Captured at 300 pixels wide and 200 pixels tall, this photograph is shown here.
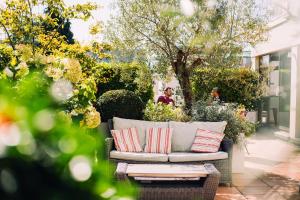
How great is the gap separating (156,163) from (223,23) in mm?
4120

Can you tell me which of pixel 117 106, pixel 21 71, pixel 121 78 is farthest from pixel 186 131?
pixel 21 71

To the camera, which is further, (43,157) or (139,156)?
(139,156)

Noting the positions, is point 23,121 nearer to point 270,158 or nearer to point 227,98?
point 270,158

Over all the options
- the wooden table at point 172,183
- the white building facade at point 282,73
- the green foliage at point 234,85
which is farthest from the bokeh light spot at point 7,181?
the green foliage at point 234,85

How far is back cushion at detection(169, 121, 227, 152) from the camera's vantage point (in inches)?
303

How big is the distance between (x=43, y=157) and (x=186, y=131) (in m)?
7.29

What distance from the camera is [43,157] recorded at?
545 millimetres

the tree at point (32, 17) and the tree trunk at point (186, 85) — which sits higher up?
the tree at point (32, 17)

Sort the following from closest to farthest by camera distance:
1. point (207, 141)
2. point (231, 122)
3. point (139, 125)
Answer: point (207, 141) → point (139, 125) → point (231, 122)

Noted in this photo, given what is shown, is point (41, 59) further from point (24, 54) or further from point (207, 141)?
point (207, 141)

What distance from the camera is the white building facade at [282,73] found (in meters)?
13.0

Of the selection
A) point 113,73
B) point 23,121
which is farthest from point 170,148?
point 23,121

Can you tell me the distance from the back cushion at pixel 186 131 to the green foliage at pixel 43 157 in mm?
7181

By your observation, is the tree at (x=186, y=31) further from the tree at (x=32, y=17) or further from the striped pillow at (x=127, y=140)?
the striped pillow at (x=127, y=140)
